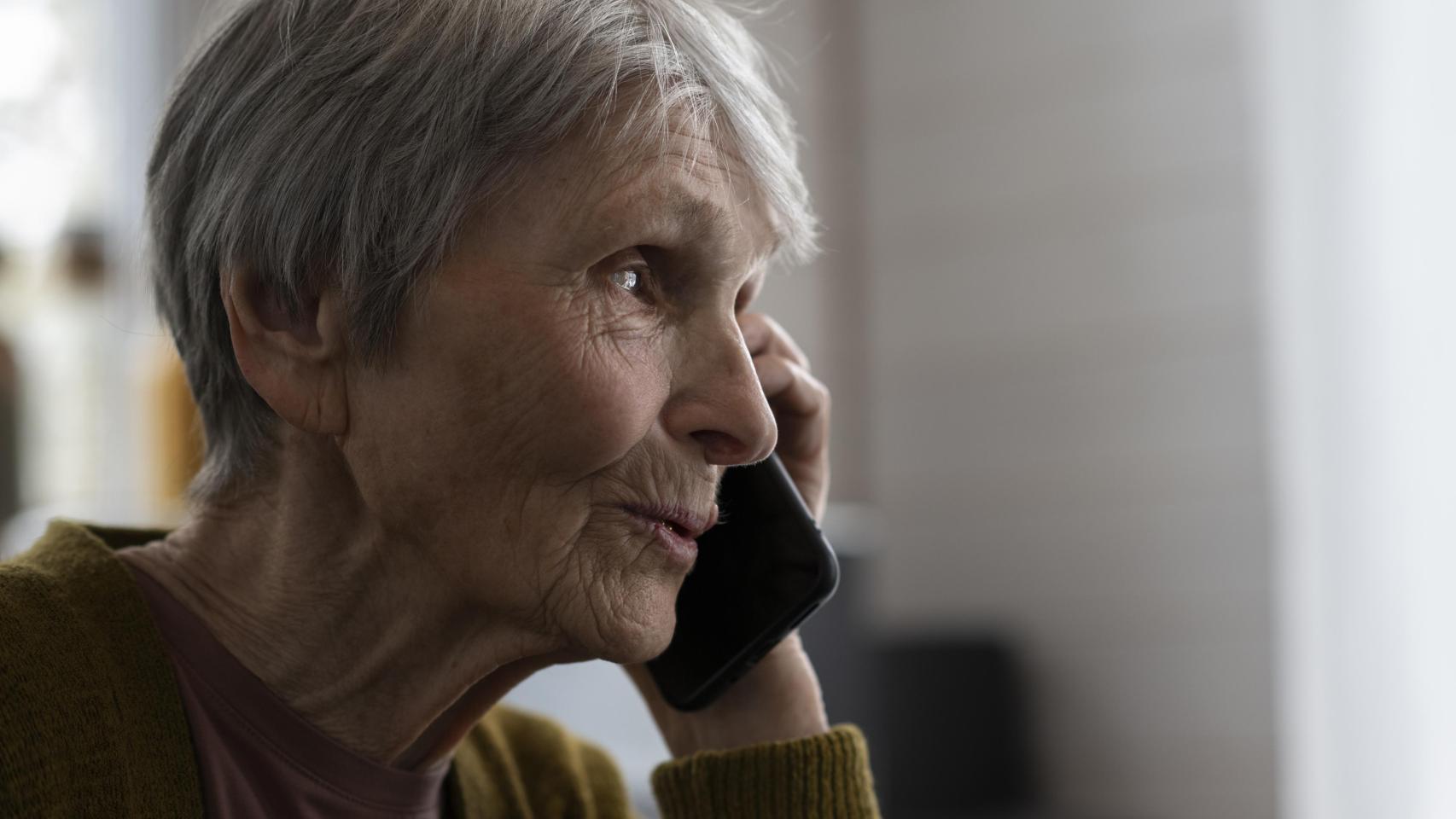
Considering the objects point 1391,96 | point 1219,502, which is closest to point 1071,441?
point 1219,502

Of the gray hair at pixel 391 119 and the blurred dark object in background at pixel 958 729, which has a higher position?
the gray hair at pixel 391 119

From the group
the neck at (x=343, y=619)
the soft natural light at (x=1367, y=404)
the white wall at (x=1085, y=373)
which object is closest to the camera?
the neck at (x=343, y=619)

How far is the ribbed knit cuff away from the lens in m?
1.07

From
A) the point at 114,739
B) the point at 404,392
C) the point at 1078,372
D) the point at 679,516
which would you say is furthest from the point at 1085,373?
the point at 114,739

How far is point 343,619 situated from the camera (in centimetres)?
93

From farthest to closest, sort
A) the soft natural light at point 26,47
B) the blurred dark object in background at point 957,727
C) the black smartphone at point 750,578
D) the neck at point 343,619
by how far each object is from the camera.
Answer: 1. the blurred dark object in background at point 957,727
2. the soft natural light at point 26,47
3. the black smartphone at point 750,578
4. the neck at point 343,619

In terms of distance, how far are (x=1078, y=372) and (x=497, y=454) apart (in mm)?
2449

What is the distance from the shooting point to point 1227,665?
278 cm

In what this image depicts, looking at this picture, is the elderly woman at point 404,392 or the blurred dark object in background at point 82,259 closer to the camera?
the elderly woman at point 404,392

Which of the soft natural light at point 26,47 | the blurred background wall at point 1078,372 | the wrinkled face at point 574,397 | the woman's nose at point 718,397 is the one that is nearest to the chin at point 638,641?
the wrinkled face at point 574,397

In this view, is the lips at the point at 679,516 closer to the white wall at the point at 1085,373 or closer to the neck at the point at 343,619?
the neck at the point at 343,619

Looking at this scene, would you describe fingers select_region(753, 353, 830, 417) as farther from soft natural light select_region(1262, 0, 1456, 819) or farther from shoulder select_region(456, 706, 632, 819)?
soft natural light select_region(1262, 0, 1456, 819)

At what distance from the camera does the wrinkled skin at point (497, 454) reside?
0.84 m

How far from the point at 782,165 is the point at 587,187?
0.55 feet
